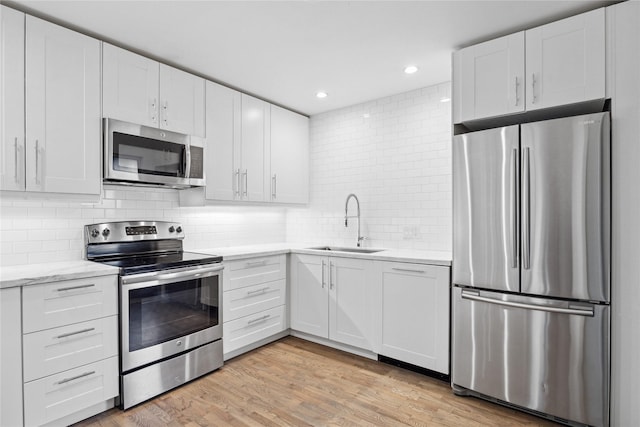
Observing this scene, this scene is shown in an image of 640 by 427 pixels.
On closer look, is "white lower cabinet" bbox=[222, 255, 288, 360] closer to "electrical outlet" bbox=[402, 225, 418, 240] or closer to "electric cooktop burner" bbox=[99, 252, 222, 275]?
"electric cooktop burner" bbox=[99, 252, 222, 275]

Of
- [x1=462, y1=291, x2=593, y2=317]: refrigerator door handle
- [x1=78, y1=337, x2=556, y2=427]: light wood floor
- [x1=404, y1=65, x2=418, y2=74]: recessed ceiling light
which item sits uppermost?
[x1=404, y1=65, x2=418, y2=74]: recessed ceiling light

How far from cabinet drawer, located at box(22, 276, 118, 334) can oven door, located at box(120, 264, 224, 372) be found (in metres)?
0.09

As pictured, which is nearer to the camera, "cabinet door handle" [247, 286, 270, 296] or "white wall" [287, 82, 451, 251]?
"cabinet door handle" [247, 286, 270, 296]

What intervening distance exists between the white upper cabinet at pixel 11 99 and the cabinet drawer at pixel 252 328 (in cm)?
182

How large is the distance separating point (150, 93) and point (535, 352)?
3.28 m

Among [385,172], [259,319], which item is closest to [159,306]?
[259,319]

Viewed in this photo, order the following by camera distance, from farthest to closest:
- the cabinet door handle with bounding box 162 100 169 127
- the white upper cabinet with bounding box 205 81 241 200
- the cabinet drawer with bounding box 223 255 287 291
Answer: the white upper cabinet with bounding box 205 81 241 200 → the cabinet drawer with bounding box 223 255 287 291 → the cabinet door handle with bounding box 162 100 169 127

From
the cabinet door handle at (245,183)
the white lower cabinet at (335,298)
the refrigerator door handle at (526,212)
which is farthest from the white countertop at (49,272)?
the refrigerator door handle at (526,212)

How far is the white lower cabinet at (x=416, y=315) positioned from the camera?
268cm

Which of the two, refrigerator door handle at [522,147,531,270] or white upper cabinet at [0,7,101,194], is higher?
white upper cabinet at [0,7,101,194]

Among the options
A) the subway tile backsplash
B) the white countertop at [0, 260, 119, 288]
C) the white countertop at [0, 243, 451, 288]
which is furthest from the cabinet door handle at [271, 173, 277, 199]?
the white countertop at [0, 260, 119, 288]

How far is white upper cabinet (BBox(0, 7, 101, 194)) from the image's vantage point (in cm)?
208

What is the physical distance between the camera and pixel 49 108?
2.23 meters

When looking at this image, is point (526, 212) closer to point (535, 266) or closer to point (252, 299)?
point (535, 266)
